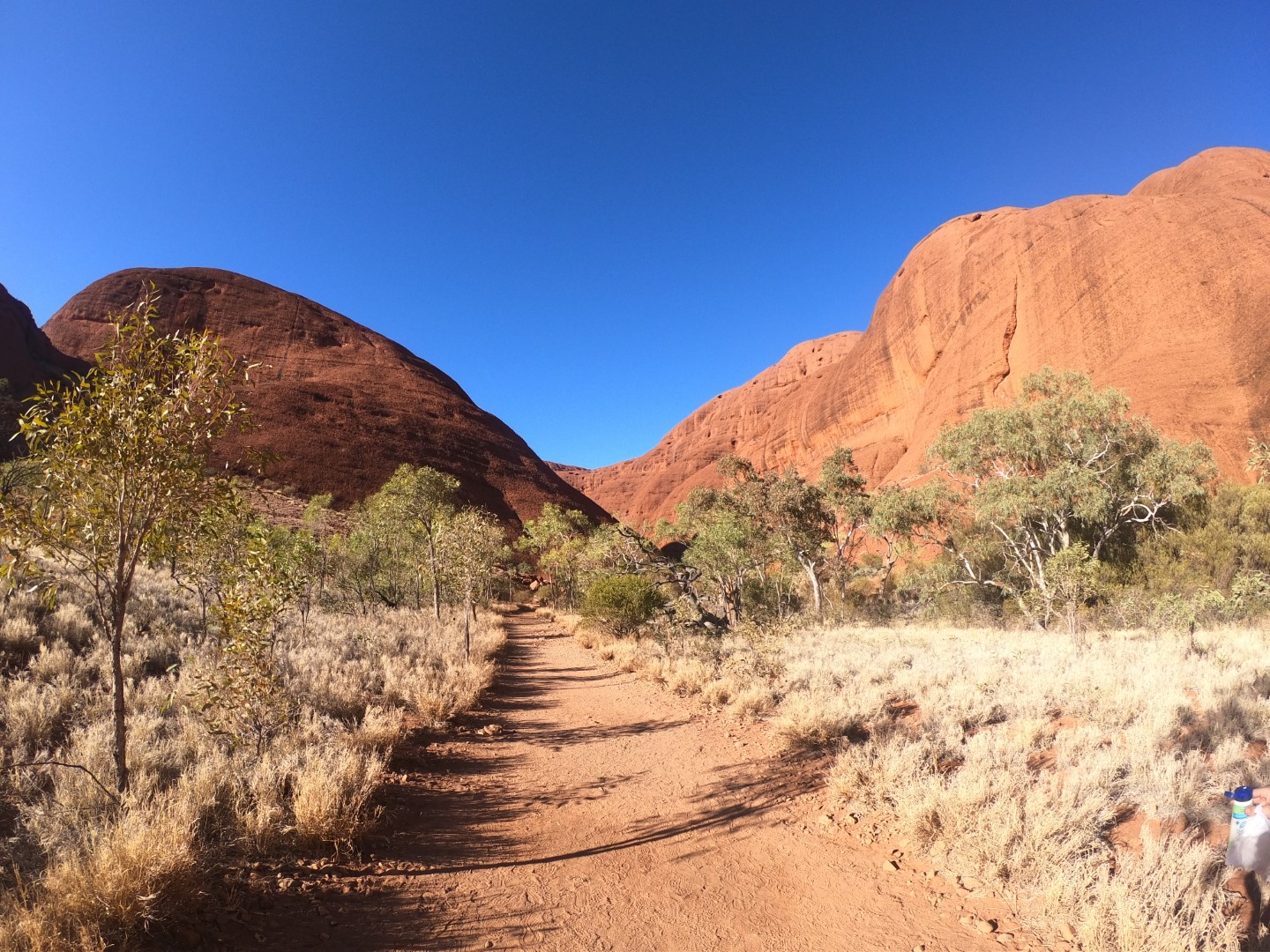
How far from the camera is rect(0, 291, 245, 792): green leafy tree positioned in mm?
3873

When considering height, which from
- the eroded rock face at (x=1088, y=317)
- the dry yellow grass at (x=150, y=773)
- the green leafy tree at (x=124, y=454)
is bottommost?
the dry yellow grass at (x=150, y=773)

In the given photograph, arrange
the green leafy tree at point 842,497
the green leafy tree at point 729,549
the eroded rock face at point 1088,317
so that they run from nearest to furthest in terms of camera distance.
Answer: the green leafy tree at point 729,549 → the green leafy tree at point 842,497 → the eroded rock face at point 1088,317

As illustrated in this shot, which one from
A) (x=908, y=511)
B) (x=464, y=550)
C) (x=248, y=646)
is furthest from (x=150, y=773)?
(x=908, y=511)

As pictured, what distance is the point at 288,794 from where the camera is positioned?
5055mm

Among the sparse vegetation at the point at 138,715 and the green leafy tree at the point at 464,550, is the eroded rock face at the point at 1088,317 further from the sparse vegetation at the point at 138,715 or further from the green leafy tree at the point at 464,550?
the sparse vegetation at the point at 138,715

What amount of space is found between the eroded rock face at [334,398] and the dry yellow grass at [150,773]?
54.1 metres

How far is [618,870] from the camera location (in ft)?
14.9

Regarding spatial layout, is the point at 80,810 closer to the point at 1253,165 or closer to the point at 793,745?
the point at 793,745

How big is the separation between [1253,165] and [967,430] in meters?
37.3

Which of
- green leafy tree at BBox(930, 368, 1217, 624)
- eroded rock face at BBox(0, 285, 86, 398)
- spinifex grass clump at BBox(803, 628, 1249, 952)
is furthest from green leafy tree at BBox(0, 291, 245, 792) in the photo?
eroded rock face at BBox(0, 285, 86, 398)

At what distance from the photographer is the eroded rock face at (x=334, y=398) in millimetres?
61562

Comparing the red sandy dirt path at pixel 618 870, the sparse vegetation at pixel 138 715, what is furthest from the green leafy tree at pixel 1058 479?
the sparse vegetation at pixel 138 715

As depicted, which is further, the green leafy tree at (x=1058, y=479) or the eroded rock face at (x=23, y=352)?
the eroded rock face at (x=23, y=352)

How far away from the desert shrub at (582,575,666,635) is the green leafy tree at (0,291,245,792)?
14509 mm
